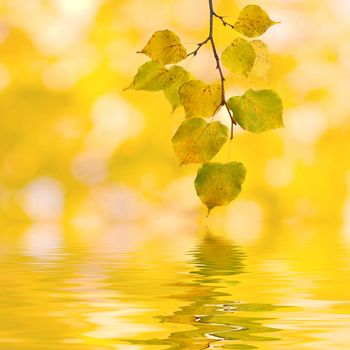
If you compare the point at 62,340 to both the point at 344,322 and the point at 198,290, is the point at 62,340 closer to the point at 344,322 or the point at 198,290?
the point at 344,322

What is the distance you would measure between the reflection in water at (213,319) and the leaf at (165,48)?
2.92 ft

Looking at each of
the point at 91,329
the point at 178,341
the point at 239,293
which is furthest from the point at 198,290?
the point at 178,341

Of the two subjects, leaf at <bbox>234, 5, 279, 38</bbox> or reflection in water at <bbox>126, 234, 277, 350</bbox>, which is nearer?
leaf at <bbox>234, 5, 279, 38</bbox>

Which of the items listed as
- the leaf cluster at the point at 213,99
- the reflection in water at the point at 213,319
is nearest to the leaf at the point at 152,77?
the leaf cluster at the point at 213,99

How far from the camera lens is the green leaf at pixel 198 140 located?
0.74 meters

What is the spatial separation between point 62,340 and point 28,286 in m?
1.27

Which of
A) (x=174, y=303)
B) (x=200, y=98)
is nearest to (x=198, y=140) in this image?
(x=200, y=98)

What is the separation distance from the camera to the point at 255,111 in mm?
741

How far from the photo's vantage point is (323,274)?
3.56m

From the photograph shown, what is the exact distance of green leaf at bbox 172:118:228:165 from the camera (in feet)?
2.42

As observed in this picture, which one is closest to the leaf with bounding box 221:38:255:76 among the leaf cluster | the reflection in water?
the leaf cluster

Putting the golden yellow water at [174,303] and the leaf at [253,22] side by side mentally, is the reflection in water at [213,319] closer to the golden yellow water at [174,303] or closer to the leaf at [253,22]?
the golden yellow water at [174,303]

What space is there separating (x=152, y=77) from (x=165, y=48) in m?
0.02

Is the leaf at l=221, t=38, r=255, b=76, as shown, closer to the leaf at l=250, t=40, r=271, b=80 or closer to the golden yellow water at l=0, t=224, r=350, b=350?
the leaf at l=250, t=40, r=271, b=80
